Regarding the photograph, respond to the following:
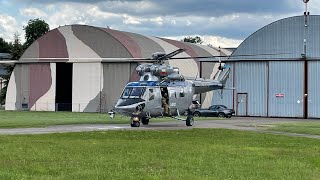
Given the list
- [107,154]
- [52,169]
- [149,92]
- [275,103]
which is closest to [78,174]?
[52,169]

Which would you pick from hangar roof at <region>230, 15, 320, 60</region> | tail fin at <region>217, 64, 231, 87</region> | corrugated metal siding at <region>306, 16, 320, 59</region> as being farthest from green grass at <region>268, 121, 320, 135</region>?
hangar roof at <region>230, 15, 320, 60</region>

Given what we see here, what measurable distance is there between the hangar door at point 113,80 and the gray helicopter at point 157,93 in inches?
962

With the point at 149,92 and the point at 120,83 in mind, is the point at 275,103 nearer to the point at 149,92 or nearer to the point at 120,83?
the point at 120,83

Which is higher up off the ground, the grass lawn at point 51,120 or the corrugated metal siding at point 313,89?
the corrugated metal siding at point 313,89

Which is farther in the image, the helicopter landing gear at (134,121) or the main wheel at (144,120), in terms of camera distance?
the main wheel at (144,120)

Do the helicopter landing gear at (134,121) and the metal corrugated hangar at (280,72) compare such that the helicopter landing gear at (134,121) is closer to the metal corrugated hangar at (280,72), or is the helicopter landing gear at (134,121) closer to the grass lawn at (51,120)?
the grass lawn at (51,120)

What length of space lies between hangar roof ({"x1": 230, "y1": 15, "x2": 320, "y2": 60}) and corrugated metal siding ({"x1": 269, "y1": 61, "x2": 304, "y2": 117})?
0.89 metres

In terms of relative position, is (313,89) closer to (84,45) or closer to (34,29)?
(84,45)

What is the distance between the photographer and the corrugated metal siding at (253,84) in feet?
185

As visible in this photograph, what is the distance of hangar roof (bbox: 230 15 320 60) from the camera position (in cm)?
5484

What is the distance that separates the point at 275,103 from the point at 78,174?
4577cm

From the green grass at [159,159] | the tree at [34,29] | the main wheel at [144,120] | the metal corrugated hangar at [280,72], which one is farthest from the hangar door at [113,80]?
the tree at [34,29]

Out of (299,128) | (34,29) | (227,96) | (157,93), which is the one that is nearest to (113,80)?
(227,96)

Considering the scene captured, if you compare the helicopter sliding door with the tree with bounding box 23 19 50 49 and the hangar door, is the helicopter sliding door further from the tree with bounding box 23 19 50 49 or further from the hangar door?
the tree with bounding box 23 19 50 49
